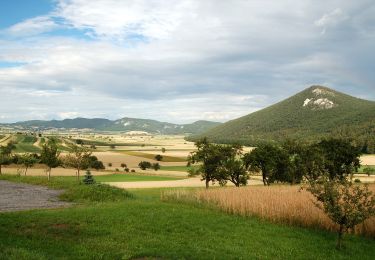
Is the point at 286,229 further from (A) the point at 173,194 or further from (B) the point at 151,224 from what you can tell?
(A) the point at 173,194

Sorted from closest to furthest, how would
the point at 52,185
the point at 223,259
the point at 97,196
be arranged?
the point at 223,259 < the point at 97,196 < the point at 52,185

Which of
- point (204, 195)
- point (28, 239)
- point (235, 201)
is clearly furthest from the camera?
point (204, 195)

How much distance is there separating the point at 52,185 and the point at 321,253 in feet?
100

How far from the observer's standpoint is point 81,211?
75.7 ft

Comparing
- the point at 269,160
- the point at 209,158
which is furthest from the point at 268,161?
the point at 209,158

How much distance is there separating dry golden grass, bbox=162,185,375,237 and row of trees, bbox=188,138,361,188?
120 feet

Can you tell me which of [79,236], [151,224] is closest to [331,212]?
[151,224]

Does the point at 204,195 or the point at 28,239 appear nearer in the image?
the point at 28,239

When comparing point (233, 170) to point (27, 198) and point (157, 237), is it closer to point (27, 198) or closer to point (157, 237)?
point (27, 198)

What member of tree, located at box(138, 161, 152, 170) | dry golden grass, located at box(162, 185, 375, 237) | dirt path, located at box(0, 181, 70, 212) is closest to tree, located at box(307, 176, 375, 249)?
dry golden grass, located at box(162, 185, 375, 237)

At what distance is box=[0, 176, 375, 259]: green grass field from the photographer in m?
15.4

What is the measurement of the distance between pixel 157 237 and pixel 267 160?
53335mm

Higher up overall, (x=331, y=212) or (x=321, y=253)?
(x=331, y=212)

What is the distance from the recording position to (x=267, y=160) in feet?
227
